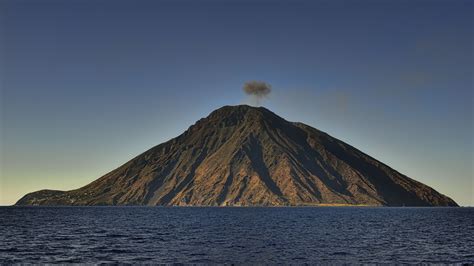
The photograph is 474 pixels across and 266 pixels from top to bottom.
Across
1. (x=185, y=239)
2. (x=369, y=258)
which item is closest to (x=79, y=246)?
(x=185, y=239)

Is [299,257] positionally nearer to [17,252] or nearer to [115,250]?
[115,250]

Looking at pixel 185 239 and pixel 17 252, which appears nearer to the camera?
pixel 17 252

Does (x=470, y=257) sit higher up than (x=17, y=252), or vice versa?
(x=17, y=252)

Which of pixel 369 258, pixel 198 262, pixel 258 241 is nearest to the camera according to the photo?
pixel 198 262

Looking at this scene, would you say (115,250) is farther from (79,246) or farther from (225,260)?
(225,260)

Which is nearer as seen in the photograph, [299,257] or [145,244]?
[299,257]

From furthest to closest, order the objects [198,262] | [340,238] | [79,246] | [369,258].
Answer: [340,238] → [79,246] → [369,258] → [198,262]

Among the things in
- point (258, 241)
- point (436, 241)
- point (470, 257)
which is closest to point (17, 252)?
point (258, 241)

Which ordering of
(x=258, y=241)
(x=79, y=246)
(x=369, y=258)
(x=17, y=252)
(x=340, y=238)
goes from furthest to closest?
1. (x=340, y=238)
2. (x=258, y=241)
3. (x=79, y=246)
4. (x=17, y=252)
5. (x=369, y=258)

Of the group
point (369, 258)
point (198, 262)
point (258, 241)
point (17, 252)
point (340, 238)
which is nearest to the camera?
point (198, 262)
